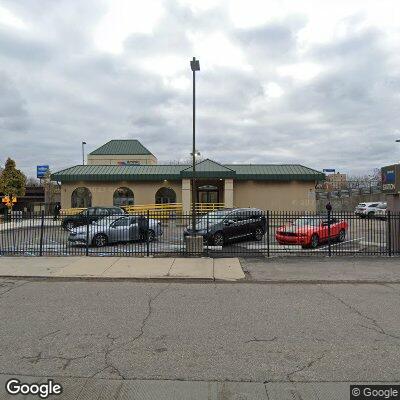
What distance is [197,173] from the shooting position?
36156 mm

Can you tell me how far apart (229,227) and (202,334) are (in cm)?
1169

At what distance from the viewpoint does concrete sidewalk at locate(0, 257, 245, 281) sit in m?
10.4

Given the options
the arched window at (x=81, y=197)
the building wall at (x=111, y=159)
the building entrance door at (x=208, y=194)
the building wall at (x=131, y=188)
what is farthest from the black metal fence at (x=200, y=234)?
the building wall at (x=111, y=159)

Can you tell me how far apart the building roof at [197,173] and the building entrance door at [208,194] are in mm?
2553

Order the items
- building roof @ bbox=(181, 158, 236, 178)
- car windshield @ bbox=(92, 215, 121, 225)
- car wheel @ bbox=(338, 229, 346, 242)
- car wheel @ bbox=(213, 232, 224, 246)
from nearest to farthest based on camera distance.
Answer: car windshield @ bbox=(92, 215, 121, 225)
car wheel @ bbox=(213, 232, 224, 246)
car wheel @ bbox=(338, 229, 346, 242)
building roof @ bbox=(181, 158, 236, 178)

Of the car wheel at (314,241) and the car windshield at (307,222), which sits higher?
the car windshield at (307,222)

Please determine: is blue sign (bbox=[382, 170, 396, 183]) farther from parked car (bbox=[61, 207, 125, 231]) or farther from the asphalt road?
parked car (bbox=[61, 207, 125, 231])

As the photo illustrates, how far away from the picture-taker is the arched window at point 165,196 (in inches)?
1495

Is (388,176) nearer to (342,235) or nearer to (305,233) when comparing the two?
(305,233)

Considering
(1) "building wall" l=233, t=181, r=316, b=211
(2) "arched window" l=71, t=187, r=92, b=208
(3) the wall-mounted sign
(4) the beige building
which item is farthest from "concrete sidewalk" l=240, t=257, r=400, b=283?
(2) "arched window" l=71, t=187, r=92, b=208

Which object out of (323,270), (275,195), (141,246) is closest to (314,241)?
(323,270)

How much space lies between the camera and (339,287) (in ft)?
30.9

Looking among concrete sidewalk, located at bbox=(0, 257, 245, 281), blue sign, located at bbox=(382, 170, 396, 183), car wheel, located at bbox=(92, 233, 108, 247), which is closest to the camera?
concrete sidewalk, located at bbox=(0, 257, 245, 281)

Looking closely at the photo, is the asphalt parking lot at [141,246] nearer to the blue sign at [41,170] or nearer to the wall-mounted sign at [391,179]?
the wall-mounted sign at [391,179]
